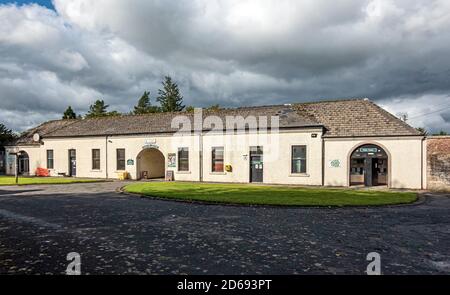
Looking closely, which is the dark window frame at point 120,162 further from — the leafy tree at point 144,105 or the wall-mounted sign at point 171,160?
the leafy tree at point 144,105

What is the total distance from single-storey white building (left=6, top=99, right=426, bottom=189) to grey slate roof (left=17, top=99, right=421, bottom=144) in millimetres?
67

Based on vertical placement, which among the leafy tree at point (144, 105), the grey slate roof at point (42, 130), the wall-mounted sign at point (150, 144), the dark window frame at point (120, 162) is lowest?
the dark window frame at point (120, 162)

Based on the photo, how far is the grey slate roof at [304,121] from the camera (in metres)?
24.3

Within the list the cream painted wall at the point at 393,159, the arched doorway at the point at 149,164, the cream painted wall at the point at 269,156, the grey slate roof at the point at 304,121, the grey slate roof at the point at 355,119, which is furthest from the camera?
the arched doorway at the point at 149,164

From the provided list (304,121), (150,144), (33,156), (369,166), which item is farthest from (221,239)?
(33,156)

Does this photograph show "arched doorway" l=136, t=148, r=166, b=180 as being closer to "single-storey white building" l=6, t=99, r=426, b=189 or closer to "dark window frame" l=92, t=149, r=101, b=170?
"single-storey white building" l=6, t=99, r=426, b=189

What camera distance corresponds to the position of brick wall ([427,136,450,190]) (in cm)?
2194

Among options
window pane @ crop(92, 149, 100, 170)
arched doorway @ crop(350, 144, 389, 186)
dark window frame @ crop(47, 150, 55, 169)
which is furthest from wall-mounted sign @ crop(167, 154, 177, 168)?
arched doorway @ crop(350, 144, 389, 186)

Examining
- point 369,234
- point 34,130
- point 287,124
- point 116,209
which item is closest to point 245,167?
point 287,124

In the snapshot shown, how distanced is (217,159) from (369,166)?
11708 mm

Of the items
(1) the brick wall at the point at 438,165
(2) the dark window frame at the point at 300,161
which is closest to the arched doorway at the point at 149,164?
(2) the dark window frame at the point at 300,161

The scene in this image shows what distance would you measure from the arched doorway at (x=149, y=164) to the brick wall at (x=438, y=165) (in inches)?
907
